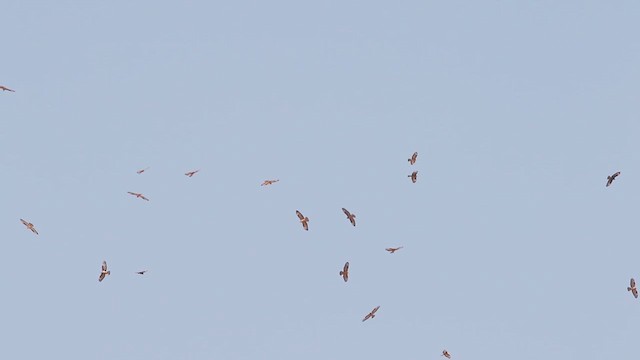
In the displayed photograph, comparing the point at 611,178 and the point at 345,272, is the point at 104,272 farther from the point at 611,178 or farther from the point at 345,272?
the point at 611,178

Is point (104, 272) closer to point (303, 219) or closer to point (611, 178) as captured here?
point (303, 219)

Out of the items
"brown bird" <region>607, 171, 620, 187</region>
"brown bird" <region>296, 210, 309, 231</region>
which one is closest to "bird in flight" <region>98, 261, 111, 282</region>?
"brown bird" <region>296, 210, 309, 231</region>

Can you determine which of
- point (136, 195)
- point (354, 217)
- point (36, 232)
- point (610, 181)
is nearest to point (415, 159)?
point (354, 217)

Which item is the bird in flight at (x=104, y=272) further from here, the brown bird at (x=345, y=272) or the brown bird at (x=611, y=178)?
the brown bird at (x=611, y=178)

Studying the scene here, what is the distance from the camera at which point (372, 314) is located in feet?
410

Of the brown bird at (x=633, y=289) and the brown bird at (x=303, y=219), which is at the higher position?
the brown bird at (x=303, y=219)

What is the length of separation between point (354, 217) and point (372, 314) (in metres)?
11.3

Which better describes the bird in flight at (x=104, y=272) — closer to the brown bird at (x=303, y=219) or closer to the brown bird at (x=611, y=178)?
the brown bird at (x=303, y=219)

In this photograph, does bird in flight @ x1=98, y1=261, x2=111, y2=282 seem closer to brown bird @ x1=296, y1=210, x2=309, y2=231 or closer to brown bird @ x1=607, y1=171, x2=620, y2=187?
brown bird @ x1=296, y1=210, x2=309, y2=231

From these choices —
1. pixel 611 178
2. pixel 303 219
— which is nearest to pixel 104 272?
pixel 303 219

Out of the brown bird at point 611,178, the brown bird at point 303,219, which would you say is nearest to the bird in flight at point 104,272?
the brown bird at point 303,219

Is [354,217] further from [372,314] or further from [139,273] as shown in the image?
[139,273]

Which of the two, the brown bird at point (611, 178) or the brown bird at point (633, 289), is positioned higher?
the brown bird at point (611, 178)

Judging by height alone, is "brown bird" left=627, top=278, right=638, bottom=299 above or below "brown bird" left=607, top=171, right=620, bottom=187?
below
